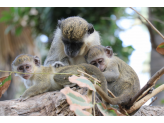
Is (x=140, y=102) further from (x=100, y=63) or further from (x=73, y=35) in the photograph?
(x=73, y=35)

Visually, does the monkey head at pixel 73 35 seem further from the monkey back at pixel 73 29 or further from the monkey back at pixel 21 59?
the monkey back at pixel 21 59

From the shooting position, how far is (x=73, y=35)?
340 cm

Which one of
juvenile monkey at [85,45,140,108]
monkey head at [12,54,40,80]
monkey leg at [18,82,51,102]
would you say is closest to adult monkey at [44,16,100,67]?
juvenile monkey at [85,45,140,108]

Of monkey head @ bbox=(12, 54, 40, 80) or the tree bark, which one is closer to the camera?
the tree bark

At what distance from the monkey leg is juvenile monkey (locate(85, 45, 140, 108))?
3.14 feet

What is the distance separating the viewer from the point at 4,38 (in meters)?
7.73

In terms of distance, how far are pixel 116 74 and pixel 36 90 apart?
55.3 inches

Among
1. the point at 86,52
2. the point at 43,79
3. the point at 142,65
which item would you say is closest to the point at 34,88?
the point at 43,79

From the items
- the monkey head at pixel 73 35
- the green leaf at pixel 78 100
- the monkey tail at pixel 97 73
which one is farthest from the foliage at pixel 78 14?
the green leaf at pixel 78 100

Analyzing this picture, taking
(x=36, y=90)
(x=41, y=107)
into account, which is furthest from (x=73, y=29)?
(x=41, y=107)

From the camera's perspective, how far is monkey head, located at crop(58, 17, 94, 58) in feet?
11.2

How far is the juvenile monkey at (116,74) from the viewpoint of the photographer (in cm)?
280

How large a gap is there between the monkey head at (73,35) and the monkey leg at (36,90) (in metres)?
0.75

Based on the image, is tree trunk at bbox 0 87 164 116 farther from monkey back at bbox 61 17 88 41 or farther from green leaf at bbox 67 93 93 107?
monkey back at bbox 61 17 88 41
